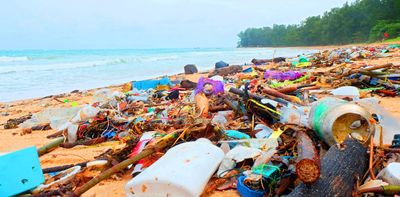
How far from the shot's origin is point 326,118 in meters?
2.52

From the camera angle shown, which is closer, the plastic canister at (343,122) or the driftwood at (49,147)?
the plastic canister at (343,122)

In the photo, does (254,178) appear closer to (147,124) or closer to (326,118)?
(326,118)

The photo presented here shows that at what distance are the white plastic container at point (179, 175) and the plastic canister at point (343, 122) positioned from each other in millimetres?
859

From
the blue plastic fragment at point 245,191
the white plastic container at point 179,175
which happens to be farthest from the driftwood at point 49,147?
the blue plastic fragment at point 245,191

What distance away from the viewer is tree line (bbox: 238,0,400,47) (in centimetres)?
4075

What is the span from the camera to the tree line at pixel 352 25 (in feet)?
134

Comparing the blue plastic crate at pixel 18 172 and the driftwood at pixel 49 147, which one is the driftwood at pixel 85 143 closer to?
the driftwood at pixel 49 147

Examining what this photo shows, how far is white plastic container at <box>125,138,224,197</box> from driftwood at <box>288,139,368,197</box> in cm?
Answer: 65

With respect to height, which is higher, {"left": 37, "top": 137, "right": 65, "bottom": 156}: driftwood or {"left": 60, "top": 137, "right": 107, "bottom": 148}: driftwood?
{"left": 37, "top": 137, "right": 65, "bottom": 156}: driftwood

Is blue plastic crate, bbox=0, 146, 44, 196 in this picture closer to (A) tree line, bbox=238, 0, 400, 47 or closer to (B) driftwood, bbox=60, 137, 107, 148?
(B) driftwood, bbox=60, 137, 107, 148

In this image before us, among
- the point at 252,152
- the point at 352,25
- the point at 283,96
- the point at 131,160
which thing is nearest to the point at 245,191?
→ the point at 252,152

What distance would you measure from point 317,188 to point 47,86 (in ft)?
46.7

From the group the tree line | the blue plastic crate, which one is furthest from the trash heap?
the tree line

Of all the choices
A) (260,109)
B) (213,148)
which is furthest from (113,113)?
(213,148)
